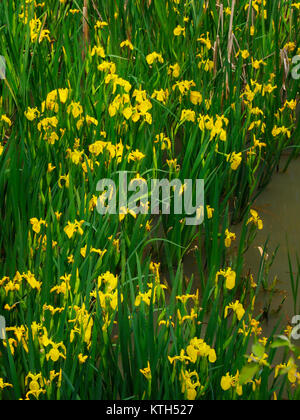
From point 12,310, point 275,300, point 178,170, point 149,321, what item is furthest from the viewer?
point 178,170

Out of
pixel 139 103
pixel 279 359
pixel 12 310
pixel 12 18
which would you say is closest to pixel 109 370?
pixel 12 310

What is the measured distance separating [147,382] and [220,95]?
1.44 m

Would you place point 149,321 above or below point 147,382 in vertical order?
above

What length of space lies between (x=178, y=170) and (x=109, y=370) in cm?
89

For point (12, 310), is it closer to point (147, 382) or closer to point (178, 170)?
point (147, 382)

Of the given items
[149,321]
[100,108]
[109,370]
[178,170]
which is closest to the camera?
[149,321]

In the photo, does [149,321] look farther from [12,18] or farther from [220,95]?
[12,18]

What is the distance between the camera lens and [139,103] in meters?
2.77

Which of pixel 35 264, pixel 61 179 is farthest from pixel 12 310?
pixel 61 179

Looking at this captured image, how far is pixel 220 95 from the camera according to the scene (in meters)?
2.99

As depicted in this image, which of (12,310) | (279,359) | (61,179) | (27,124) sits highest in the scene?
(27,124)

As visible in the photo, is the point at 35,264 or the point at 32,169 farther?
the point at 32,169

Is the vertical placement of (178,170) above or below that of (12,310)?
above

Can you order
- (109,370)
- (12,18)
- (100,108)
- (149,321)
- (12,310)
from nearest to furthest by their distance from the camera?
1. (149,321)
2. (109,370)
3. (12,310)
4. (100,108)
5. (12,18)
